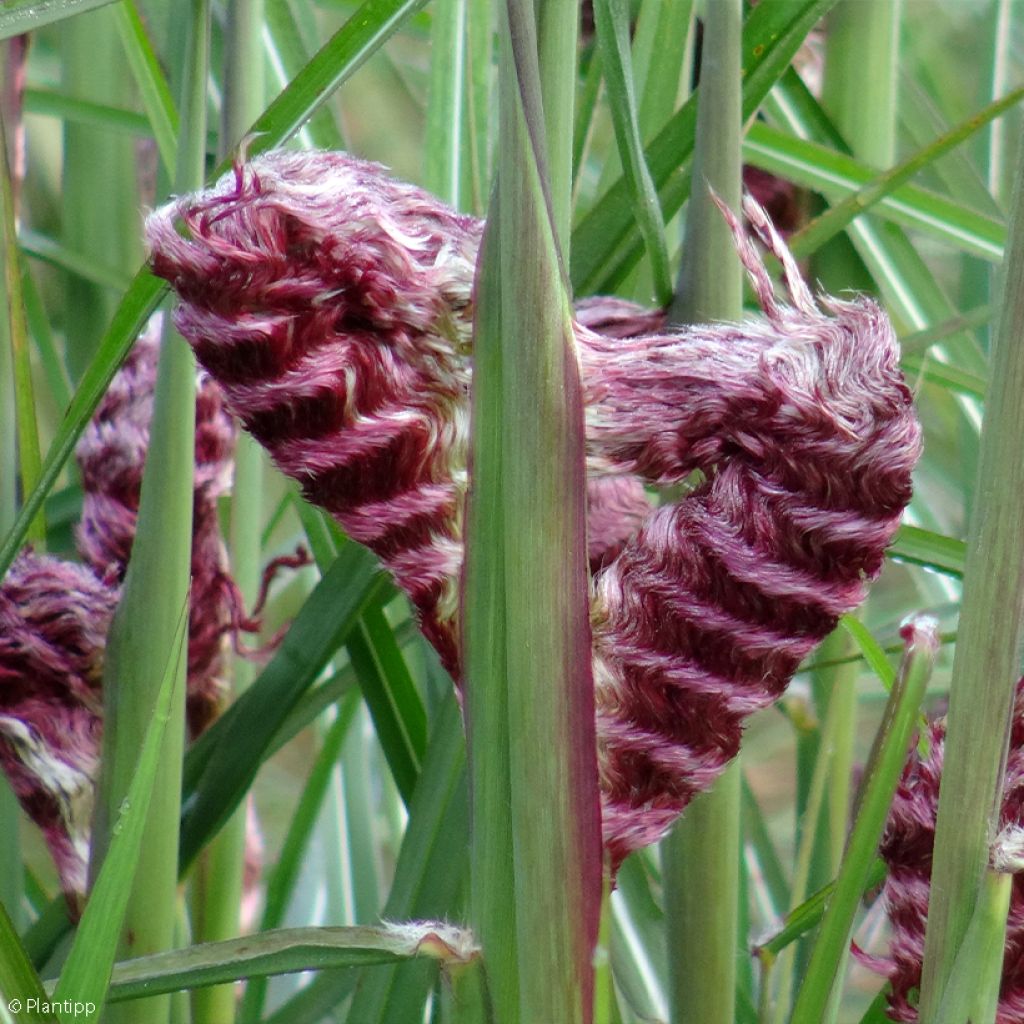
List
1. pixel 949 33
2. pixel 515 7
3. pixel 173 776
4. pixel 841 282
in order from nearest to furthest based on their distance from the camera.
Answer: pixel 515 7
pixel 173 776
pixel 841 282
pixel 949 33


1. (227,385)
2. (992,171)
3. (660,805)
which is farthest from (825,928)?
(992,171)

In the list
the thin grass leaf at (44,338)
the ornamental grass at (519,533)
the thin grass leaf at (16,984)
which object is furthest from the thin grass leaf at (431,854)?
the thin grass leaf at (44,338)

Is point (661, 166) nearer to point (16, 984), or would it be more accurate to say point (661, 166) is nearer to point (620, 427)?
point (620, 427)

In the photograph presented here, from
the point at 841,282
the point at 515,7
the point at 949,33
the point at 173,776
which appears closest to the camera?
the point at 515,7

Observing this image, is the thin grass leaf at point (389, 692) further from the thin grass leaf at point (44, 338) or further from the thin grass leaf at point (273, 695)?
the thin grass leaf at point (44, 338)

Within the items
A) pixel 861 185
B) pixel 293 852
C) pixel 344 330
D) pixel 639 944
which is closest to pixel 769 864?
pixel 639 944

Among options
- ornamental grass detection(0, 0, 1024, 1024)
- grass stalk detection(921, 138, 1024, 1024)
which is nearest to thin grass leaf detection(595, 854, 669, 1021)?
ornamental grass detection(0, 0, 1024, 1024)

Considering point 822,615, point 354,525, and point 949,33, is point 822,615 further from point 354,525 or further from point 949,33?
point 949,33
